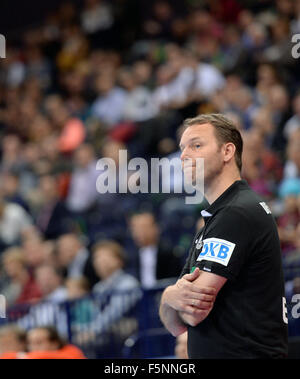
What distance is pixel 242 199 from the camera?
2.71 metres

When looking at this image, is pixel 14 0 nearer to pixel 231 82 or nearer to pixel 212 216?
pixel 231 82

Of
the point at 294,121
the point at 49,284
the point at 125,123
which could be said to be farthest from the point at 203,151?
the point at 125,123

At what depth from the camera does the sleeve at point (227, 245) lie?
8.43ft

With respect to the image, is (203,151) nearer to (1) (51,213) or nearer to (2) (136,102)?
(1) (51,213)

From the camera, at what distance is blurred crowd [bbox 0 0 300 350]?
6797mm

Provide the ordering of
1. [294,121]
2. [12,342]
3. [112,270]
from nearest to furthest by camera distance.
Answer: [12,342] → [112,270] → [294,121]

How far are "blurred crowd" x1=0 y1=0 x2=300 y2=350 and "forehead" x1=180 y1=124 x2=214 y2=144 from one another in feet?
→ 8.80

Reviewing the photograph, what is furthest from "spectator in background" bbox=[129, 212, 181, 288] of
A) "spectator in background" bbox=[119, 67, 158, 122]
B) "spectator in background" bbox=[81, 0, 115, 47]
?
"spectator in background" bbox=[81, 0, 115, 47]

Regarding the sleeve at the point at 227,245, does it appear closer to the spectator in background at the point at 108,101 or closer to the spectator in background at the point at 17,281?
the spectator in background at the point at 17,281

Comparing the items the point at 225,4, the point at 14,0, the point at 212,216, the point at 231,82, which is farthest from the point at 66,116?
the point at 212,216

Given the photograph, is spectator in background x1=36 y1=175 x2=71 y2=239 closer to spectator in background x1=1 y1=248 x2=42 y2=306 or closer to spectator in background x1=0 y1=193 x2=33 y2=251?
spectator in background x1=0 y1=193 x2=33 y2=251

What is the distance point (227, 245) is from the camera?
259 cm

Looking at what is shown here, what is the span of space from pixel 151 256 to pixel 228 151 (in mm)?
3997

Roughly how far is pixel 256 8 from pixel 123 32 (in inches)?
111
